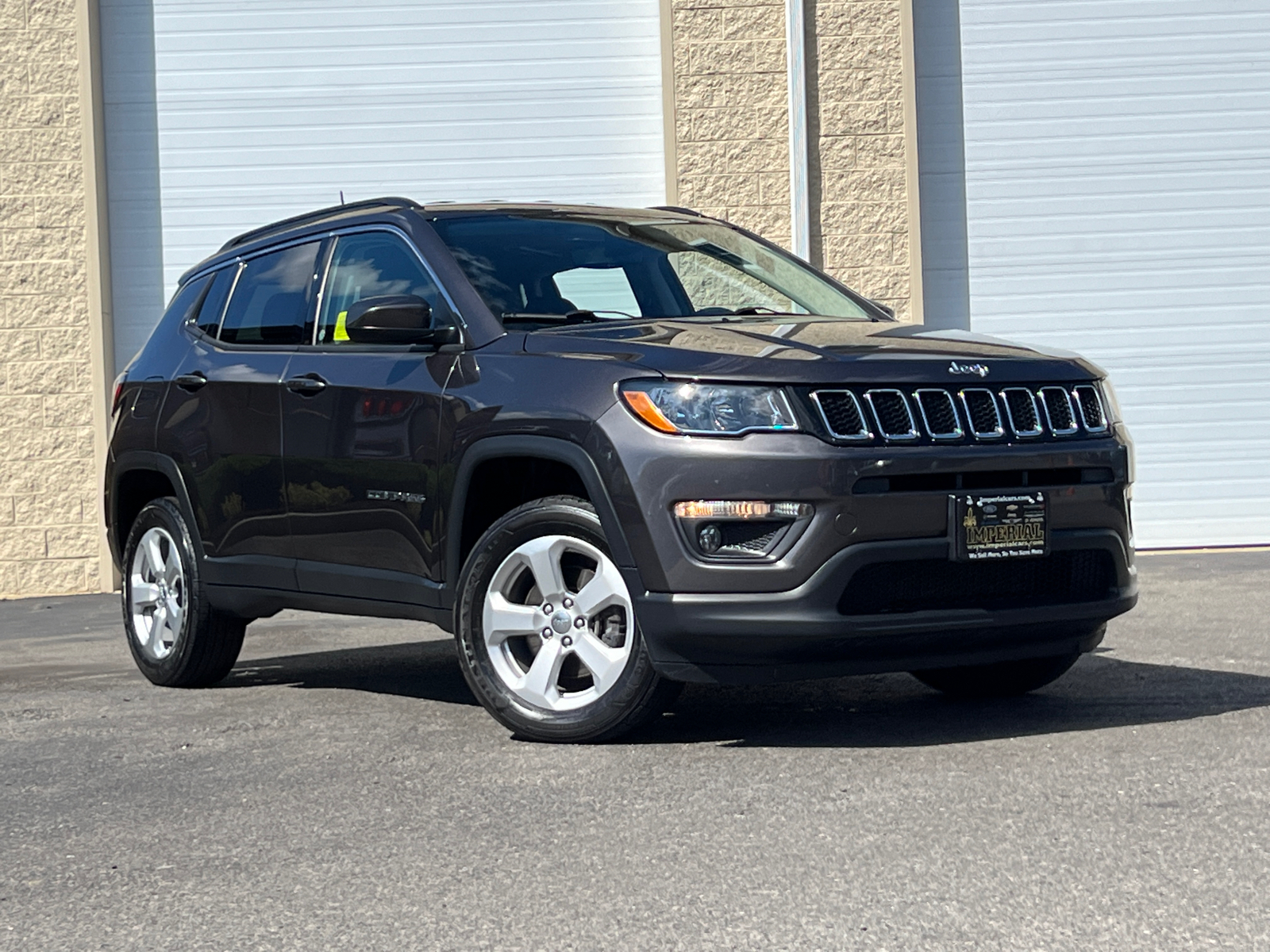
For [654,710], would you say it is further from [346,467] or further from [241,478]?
[241,478]

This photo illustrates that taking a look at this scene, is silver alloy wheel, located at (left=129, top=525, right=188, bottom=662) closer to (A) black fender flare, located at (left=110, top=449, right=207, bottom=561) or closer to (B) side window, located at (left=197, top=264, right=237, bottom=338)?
(A) black fender flare, located at (left=110, top=449, right=207, bottom=561)

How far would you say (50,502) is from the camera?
13289mm

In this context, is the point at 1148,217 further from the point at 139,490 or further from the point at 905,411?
the point at 905,411

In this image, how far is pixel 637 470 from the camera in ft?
17.2

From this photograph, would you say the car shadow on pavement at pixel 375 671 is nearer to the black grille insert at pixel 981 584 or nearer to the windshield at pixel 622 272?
the windshield at pixel 622 272

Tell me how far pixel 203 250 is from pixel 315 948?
10648 mm

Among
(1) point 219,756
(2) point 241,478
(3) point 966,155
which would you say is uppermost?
(3) point 966,155

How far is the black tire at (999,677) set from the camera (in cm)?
625

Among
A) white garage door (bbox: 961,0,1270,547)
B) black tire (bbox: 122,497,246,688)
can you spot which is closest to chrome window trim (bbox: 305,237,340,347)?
black tire (bbox: 122,497,246,688)

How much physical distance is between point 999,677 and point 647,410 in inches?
72.4

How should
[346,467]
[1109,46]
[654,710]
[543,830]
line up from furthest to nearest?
1. [1109,46]
2. [346,467]
3. [654,710]
4. [543,830]

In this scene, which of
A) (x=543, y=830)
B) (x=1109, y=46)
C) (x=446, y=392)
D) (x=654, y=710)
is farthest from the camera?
(x=1109, y=46)

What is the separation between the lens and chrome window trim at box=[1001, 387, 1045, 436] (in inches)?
215

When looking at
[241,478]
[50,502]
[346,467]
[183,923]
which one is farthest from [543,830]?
[50,502]
